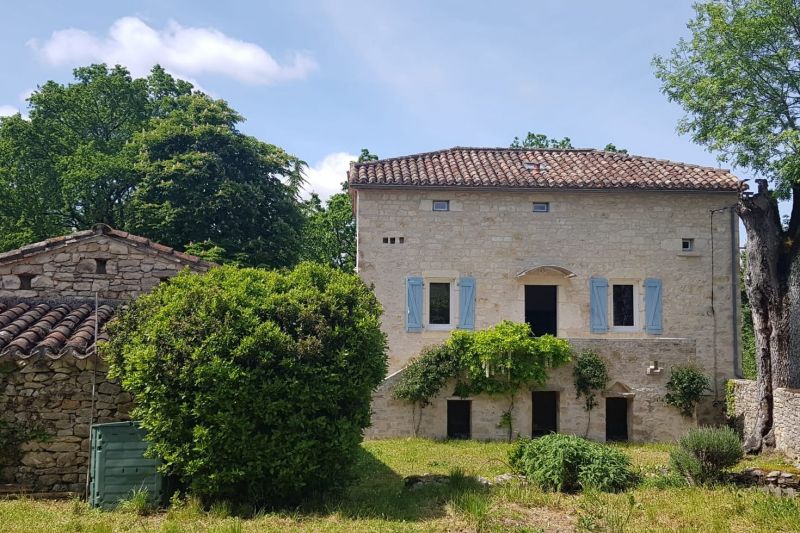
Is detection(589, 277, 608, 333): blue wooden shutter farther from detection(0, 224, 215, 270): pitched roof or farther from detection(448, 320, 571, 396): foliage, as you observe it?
detection(0, 224, 215, 270): pitched roof

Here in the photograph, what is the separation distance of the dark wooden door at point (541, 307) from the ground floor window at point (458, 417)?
15.5 ft

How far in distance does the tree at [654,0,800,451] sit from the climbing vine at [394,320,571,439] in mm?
4666

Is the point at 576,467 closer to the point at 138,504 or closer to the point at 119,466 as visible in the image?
the point at 138,504

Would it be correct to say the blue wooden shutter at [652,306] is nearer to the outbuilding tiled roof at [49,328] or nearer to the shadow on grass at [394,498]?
the shadow on grass at [394,498]

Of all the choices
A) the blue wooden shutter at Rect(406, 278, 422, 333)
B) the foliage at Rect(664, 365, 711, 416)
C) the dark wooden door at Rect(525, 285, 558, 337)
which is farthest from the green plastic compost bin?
the dark wooden door at Rect(525, 285, 558, 337)

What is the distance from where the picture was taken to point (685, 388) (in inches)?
604

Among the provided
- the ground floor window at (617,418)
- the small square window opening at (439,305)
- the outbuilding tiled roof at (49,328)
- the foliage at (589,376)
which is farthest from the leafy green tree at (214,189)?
the ground floor window at (617,418)

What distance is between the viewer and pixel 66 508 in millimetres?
7895

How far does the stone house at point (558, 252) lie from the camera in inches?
667

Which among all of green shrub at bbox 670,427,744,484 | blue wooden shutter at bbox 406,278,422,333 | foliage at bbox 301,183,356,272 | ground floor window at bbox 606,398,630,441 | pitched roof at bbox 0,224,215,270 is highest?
foliage at bbox 301,183,356,272

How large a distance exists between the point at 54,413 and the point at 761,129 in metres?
14.8

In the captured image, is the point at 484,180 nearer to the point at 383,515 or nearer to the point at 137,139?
the point at 383,515

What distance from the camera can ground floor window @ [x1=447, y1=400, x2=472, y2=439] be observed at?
15734mm

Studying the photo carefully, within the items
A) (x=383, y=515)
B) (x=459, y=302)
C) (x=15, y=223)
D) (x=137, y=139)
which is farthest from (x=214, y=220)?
(x=383, y=515)
